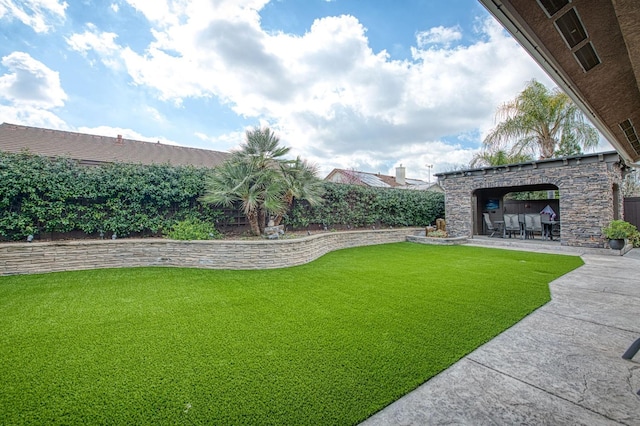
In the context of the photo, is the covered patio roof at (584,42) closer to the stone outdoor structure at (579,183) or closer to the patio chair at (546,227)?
the stone outdoor structure at (579,183)

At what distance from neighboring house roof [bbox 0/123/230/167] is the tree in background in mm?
2782

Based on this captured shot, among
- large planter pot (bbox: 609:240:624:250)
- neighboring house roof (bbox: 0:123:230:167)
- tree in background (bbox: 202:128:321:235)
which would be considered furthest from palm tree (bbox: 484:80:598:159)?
neighboring house roof (bbox: 0:123:230:167)

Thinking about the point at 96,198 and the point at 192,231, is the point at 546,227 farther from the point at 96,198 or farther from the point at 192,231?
the point at 96,198

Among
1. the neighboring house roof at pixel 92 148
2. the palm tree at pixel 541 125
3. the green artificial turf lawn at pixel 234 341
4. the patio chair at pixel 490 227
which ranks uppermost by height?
the palm tree at pixel 541 125

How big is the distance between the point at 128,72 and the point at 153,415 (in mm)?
10765

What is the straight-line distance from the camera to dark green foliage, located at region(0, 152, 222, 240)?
579cm

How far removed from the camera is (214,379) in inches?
83.3

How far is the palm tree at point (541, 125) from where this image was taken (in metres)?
14.3

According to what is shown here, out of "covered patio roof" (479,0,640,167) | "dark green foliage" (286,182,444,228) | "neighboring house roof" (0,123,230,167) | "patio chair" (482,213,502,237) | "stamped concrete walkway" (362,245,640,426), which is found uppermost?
"neighboring house roof" (0,123,230,167)

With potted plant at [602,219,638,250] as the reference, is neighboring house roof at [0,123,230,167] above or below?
above

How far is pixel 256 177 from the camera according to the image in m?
7.16

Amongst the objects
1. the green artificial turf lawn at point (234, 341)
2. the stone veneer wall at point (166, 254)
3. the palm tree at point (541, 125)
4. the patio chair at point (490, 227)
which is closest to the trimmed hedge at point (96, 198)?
the stone veneer wall at point (166, 254)

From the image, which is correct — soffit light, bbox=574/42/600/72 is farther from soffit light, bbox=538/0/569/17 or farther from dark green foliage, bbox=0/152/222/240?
dark green foliage, bbox=0/152/222/240

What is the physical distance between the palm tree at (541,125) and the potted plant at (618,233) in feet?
27.6
